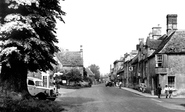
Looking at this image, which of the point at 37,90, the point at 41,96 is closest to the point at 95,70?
the point at 41,96

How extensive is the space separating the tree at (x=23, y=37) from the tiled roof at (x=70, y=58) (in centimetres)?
6346

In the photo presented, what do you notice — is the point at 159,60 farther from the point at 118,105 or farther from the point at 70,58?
the point at 70,58

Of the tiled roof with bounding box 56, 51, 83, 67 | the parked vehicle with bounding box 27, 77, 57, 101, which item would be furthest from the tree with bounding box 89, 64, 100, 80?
the parked vehicle with bounding box 27, 77, 57, 101

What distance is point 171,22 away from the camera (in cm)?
4084

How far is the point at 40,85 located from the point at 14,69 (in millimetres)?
7991

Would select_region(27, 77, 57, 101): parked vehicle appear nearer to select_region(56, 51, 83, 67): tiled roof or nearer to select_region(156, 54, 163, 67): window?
select_region(156, 54, 163, 67): window

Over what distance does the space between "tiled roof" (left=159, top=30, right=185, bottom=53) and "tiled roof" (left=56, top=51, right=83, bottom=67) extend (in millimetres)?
44931

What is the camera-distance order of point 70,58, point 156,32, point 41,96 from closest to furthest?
point 41,96 < point 156,32 < point 70,58

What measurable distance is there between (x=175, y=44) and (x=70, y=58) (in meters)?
47.8

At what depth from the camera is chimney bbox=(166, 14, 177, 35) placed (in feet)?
131

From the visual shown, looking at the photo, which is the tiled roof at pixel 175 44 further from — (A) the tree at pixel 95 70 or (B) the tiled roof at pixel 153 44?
(A) the tree at pixel 95 70

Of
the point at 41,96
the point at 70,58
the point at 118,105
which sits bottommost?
the point at 118,105

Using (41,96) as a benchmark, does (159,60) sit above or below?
above

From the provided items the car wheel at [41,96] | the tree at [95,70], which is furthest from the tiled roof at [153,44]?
the tree at [95,70]
